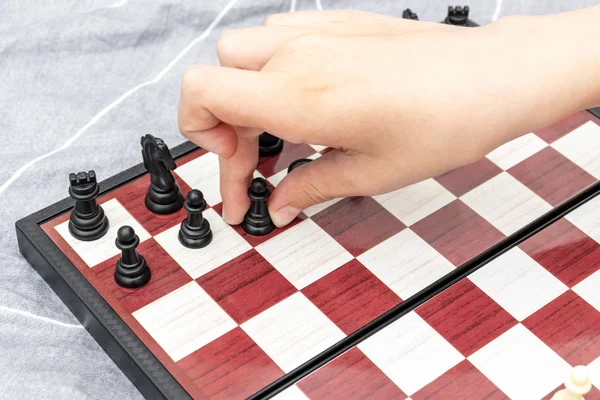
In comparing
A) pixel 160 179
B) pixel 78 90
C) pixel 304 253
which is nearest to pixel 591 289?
pixel 304 253

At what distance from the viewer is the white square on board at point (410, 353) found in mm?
1155

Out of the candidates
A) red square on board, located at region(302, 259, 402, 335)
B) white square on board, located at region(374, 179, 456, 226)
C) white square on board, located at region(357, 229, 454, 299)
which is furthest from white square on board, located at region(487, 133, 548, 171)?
red square on board, located at region(302, 259, 402, 335)

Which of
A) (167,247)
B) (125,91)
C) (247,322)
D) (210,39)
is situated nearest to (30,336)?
(167,247)

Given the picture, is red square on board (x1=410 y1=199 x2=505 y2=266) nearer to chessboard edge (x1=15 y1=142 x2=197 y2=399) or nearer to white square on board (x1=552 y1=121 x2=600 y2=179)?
white square on board (x1=552 y1=121 x2=600 y2=179)

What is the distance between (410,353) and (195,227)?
34 cm

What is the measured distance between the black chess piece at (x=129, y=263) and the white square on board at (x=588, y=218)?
0.61 meters

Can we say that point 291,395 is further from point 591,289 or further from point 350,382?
point 591,289

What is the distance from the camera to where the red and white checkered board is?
3.76ft

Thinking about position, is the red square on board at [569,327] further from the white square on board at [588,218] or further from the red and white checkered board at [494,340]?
the white square on board at [588,218]

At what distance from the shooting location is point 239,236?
134cm

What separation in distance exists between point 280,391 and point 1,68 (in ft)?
3.07

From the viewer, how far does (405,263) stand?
1297 millimetres

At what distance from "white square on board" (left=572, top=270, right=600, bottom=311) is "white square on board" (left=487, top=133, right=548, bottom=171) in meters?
0.24

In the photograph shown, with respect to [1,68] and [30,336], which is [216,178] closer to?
[30,336]
